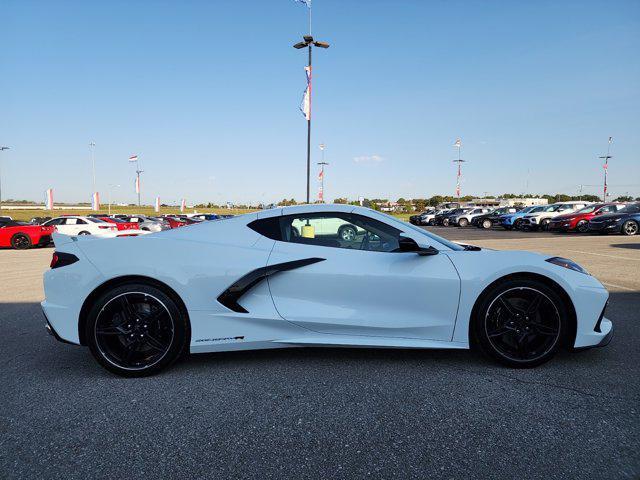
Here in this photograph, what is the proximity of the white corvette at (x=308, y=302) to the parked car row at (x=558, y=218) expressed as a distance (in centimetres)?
2017

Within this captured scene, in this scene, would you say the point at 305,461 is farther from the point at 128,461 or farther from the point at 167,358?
the point at 167,358

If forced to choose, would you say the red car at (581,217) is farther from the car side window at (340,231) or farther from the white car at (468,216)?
the car side window at (340,231)

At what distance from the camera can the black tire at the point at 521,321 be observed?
2.98 metres

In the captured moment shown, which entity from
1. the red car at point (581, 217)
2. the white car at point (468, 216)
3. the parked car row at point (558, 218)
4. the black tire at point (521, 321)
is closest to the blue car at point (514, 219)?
the parked car row at point (558, 218)

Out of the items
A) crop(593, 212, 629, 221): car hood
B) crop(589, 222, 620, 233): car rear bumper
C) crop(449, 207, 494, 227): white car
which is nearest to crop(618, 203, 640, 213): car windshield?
crop(593, 212, 629, 221): car hood

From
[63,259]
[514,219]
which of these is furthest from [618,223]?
[63,259]

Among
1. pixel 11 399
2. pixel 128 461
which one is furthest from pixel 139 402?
pixel 11 399

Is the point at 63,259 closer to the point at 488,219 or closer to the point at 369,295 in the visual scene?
the point at 369,295

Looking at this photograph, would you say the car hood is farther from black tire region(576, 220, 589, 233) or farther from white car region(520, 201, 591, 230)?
white car region(520, 201, 591, 230)

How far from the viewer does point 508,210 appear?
1264 inches

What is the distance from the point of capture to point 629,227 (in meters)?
18.9

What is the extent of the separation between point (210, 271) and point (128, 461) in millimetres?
1357

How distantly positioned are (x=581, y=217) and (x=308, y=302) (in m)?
23.8

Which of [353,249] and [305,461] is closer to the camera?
[305,461]
